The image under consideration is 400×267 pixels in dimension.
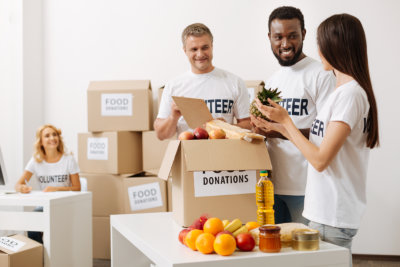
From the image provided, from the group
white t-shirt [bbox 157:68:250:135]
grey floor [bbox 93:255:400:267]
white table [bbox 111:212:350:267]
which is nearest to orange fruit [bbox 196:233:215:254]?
white table [bbox 111:212:350:267]

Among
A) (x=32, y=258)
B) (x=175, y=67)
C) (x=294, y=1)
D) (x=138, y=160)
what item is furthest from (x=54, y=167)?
(x=294, y=1)

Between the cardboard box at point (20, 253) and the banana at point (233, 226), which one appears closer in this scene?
the banana at point (233, 226)

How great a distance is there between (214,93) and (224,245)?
1272 mm

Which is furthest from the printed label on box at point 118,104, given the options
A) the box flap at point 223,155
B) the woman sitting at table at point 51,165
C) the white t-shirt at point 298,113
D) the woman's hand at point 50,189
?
the box flap at point 223,155

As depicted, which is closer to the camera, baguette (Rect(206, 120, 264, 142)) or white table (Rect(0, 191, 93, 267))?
baguette (Rect(206, 120, 264, 142))

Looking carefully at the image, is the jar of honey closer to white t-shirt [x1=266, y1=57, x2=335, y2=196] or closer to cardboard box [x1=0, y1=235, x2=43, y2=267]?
white t-shirt [x1=266, y1=57, x2=335, y2=196]

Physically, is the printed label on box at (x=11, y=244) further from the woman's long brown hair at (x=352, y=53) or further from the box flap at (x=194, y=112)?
the woman's long brown hair at (x=352, y=53)

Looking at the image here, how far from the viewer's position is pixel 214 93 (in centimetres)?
224

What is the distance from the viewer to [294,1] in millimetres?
3809

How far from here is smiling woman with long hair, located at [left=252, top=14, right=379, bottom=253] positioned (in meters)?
1.30

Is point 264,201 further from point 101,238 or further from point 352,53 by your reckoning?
point 101,238

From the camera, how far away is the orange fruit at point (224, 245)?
1062 millimetres

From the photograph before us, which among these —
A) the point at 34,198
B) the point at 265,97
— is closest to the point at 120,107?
the point at 34,198

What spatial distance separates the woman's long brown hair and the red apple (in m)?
0.51
